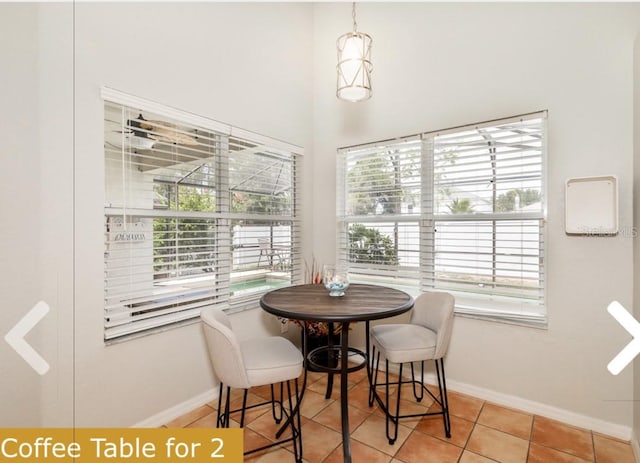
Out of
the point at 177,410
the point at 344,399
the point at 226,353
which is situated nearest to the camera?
the point at 226,353

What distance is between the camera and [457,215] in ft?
8.54

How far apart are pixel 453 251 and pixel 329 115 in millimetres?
1734

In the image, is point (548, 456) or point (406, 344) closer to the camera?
point (548, 456)

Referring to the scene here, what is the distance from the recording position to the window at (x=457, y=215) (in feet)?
7.65

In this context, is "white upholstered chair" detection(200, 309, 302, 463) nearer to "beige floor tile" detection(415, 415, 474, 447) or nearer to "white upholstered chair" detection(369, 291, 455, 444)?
"white upholstered chair" detection(369, 291, 455, 444)

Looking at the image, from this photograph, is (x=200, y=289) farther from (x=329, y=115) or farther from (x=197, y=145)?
(x=329, y=115)

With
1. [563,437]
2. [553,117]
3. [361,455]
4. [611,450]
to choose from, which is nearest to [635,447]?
[611,450]

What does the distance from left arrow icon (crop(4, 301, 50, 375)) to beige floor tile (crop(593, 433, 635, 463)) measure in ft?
8.82

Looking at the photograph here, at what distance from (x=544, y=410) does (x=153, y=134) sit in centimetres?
315

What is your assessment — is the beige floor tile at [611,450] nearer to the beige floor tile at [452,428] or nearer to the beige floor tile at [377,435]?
the beige floor tile at [452,428]

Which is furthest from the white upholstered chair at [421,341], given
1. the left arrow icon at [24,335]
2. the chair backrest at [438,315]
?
the left arrow icon at [24,335]

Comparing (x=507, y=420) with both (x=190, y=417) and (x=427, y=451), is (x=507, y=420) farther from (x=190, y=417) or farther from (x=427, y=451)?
(x=190, y=417)

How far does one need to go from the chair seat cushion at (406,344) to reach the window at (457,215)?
632mm

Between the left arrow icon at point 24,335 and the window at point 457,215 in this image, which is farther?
the window at point 457,215
